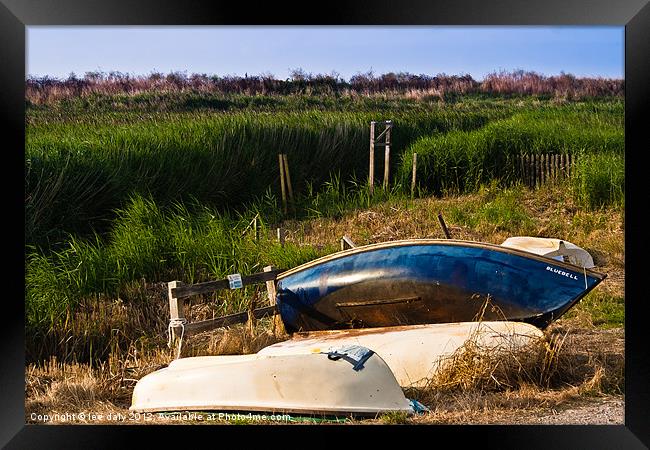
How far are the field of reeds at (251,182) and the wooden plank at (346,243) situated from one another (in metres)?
0.06

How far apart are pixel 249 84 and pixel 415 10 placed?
1702 mm

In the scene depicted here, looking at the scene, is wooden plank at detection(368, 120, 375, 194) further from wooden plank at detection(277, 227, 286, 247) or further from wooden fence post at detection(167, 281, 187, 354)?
wooden fence post at detection(167, 281, 187, 354)

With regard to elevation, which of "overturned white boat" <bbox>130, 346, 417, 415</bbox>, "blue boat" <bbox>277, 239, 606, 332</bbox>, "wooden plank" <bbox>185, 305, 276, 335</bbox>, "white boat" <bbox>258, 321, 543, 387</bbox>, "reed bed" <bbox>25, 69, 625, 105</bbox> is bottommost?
"overturned white boat" <bbox>130, 346, 417, 415</bbox>

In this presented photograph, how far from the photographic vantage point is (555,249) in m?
6.73

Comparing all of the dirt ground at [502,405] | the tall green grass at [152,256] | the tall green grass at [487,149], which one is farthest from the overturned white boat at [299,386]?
the tall green grass at [487,149]

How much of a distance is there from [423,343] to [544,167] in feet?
6.00

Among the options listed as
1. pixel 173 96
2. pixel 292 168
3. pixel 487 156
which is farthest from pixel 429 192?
pixel 173 96

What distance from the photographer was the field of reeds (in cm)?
668

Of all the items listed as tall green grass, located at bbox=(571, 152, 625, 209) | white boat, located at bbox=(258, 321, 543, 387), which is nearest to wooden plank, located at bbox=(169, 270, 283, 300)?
white boat, located at bbox=(258, 321, 543, 387)

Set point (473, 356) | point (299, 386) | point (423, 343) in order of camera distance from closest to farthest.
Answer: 1. point (299, 386)
2. point (473, 356)
3. point (423, 343)

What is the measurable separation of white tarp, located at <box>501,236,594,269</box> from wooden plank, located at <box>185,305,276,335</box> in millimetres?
1832

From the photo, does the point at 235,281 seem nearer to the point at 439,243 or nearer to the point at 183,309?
the point at 183,309

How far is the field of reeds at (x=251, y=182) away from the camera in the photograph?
6.68 meters

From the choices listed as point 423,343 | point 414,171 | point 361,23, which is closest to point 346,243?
point 414,171
